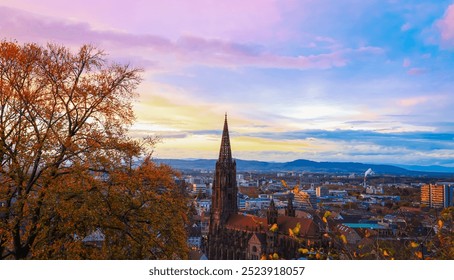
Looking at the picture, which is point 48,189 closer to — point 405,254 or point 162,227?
point 162,227

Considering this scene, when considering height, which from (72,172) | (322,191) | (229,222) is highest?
(72,172)

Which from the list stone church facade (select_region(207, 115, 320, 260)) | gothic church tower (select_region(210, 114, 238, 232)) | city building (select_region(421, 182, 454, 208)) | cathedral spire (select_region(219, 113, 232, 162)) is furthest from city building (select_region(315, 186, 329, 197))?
cathedral spire (select_region(219, 113, 232, 162))

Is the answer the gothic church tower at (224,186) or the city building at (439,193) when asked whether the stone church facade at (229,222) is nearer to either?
the gothic church tower at (224,186)

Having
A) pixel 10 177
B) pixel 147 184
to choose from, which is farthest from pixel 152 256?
pixel 10 177

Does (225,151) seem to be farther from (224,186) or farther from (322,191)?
(322,191)

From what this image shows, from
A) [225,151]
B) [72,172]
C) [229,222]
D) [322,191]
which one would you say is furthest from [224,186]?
[322,191]

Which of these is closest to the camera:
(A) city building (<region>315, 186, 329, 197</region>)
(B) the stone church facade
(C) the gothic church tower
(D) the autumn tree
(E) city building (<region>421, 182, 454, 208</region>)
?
(D) the autumn tree

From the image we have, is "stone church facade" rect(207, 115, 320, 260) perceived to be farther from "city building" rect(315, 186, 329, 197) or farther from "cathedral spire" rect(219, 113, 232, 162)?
"city building" rect(315, 186, 329, 197)

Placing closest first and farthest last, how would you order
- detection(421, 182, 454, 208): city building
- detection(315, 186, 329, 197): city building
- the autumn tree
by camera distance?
the autumn tree → detection(421, 182, 454, 208): city building → detection(315, 186, 329, 197): city building

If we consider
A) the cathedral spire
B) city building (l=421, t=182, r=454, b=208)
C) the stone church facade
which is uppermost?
the cathedral spire

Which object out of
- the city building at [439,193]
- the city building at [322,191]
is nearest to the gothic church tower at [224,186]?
the city building at [439,193]
